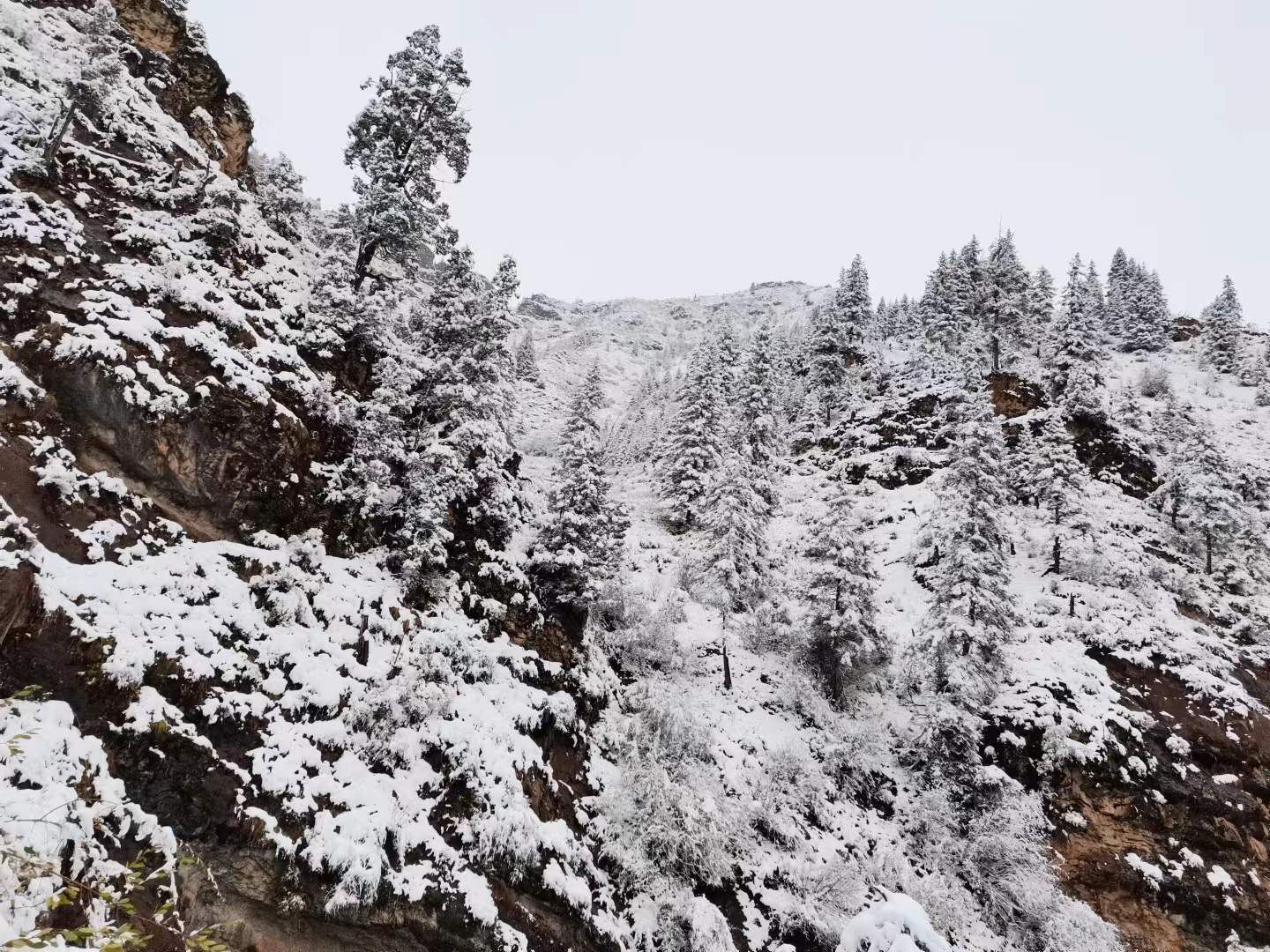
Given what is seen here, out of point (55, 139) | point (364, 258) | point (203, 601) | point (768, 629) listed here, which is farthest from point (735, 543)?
point (55, 139)

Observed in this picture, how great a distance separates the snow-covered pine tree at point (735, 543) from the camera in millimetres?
30109

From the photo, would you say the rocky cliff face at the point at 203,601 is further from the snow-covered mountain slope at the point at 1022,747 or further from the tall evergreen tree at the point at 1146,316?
the tall evergreen tree at the point at 1146,316

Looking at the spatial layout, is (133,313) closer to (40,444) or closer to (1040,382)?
(40,444)

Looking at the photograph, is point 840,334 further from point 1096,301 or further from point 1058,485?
point 1096,301

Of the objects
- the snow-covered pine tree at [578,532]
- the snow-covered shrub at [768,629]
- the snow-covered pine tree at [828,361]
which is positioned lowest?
the snow-covered shrub at [768,629]

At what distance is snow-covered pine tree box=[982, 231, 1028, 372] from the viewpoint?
60.9 meters

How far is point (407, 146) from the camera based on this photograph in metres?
24.1

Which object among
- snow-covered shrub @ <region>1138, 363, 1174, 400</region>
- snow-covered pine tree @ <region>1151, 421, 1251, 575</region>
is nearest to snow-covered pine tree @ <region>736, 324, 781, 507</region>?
snow-covered pine tree @ <region>1151, 421, 1251, 575</region>

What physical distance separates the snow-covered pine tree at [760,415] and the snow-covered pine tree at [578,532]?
22240 mm

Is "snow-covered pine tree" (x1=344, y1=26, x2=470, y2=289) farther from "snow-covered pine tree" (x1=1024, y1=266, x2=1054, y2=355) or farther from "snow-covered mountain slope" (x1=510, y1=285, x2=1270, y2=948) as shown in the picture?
"snow-covered pine tree" (x1=1024, y1=266, x2=1054, y2=355)

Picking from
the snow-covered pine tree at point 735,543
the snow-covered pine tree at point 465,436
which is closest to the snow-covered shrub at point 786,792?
the snow-covered pine tree at point 735,543

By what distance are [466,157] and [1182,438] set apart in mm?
51952

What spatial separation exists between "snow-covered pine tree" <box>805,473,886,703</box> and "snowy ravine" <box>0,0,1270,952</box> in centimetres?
20

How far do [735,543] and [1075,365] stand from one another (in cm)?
3957
